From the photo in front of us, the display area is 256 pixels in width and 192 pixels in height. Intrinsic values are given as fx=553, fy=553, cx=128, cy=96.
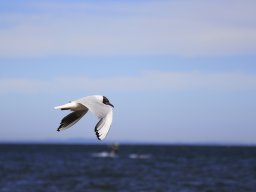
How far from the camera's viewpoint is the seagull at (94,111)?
430cm

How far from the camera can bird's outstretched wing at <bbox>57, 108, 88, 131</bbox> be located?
507cm

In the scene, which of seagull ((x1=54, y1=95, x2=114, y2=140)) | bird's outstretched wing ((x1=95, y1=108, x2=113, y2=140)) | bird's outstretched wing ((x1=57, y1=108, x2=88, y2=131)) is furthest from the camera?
bird's outstretched wing ((x1=57, y1=108, x2=88, y2=131))

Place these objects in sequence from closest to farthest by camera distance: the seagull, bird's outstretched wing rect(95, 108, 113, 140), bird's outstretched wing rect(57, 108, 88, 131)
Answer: bird's outstretched wing rect(95, 108, 113, 140) → the seagull → bird's outstretched wing rect(57, 108, 88, 131)

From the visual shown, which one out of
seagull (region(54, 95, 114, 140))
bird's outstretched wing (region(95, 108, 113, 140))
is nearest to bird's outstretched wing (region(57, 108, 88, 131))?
seagull (region(54, 95, 114, 140))

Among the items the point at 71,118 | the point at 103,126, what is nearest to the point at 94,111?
the point at 103,126

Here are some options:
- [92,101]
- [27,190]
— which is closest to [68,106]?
[92,101]

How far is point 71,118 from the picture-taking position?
205 inches

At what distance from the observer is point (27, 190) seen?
28078 millimetres

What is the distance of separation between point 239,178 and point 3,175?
15.7m

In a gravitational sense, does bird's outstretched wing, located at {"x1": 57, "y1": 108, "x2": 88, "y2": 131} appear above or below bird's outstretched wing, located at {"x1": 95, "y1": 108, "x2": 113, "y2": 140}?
above

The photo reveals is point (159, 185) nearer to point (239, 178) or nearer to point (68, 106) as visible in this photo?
point (239, 178)

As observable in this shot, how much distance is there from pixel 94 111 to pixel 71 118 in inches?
29.4

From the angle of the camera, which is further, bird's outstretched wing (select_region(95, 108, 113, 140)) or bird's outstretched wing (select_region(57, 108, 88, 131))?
bird's outstretched wing (select_region(57, 108, 88, 131))

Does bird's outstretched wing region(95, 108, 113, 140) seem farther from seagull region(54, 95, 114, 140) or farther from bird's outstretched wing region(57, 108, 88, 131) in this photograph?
bird's outstretched wing region(57, 108, 88, 131)
